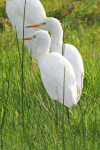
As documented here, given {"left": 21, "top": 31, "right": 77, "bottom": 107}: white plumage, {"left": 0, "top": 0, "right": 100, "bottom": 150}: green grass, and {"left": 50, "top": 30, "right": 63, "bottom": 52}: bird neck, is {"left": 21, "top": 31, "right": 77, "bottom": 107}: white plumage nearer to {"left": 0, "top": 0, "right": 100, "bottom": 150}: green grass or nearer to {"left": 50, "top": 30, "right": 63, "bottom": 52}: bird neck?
{"left": 0, "top": 0, "right": 100, "bottom": 150}: green grass

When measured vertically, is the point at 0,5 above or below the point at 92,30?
above

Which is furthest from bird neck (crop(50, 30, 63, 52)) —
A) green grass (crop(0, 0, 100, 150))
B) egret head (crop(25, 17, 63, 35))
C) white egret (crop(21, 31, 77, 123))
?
white egret (crop(21, 31, 77, 123))

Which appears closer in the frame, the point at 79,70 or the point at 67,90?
the point at 67,90

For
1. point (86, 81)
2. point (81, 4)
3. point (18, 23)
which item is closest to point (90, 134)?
point (86, 81)

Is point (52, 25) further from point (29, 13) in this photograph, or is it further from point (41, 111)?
point (41, 111)

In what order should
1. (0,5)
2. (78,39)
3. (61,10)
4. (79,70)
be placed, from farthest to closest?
(61,10) < (0,5) < (78,39) < (79,70)

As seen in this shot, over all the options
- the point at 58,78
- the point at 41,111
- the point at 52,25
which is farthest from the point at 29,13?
the point at 41,111

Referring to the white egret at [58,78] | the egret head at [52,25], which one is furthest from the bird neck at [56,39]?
the white egret at [58,78]

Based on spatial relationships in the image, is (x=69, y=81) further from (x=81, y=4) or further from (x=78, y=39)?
(x=81, y=4)

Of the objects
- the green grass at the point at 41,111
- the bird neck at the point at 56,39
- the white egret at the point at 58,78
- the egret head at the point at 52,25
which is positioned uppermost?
the egret head at the point at 52,25

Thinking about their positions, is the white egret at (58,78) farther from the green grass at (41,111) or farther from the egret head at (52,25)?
the egret head at (52,25)

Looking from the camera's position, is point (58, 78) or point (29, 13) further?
point (29, 13)

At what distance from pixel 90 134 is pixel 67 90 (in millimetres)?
381

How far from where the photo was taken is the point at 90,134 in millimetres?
1686
